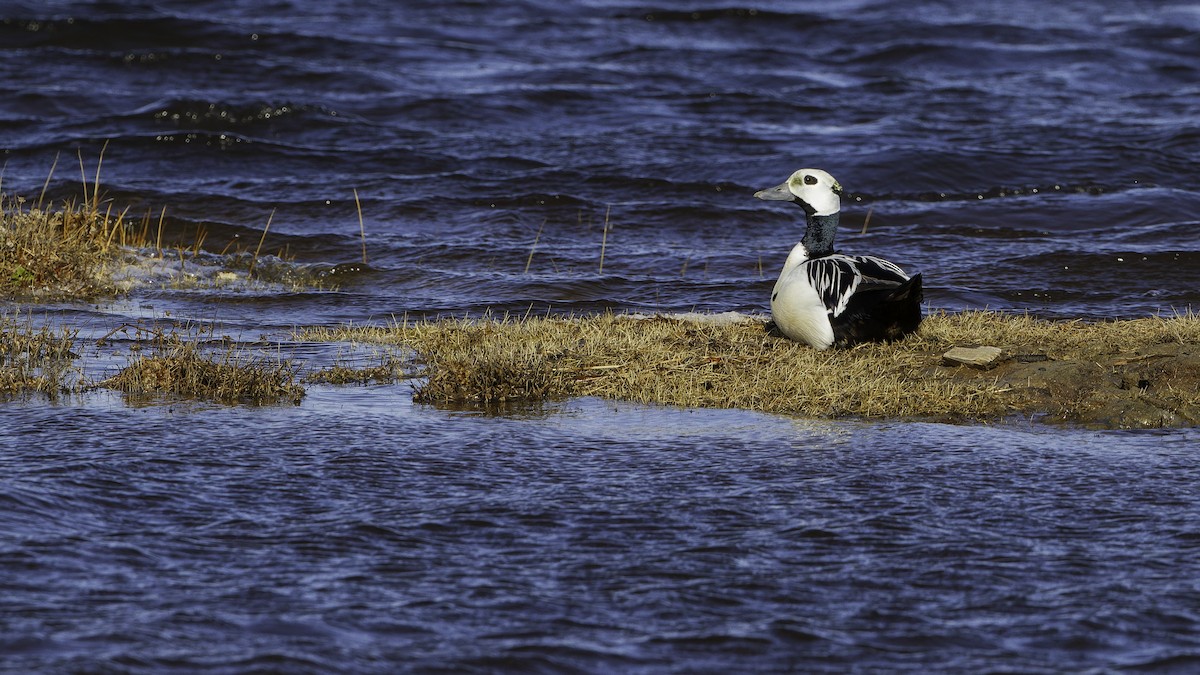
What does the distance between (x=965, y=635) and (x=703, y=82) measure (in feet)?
61.7

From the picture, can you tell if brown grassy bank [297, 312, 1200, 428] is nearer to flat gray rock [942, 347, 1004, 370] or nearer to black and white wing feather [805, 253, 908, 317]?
flat gray rock [942, 347, 1004, 370]

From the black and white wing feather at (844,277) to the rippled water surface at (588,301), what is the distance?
1.34 meters

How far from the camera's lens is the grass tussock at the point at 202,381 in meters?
7.46

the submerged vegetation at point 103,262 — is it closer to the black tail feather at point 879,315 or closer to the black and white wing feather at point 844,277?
the black and white wing feather at point 844,277

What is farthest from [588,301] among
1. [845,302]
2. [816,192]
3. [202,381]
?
[202,381]

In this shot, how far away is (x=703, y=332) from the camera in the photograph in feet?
28.6

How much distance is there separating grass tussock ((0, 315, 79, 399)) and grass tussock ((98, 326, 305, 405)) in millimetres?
265

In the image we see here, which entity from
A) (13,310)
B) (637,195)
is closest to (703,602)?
(13,310)

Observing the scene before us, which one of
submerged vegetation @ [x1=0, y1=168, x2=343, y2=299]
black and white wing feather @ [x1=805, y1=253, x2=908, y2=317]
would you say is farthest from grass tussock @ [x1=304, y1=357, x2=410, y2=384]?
submerged vegetation @ [x1=0, y1=168, x2=343, y2=299]

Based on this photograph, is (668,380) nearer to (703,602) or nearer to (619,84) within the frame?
(703,602)

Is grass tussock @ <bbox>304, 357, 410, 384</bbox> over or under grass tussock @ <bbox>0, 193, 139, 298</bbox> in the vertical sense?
under

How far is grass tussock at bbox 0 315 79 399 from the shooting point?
7466 millimetres

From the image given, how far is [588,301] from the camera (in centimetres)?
1154

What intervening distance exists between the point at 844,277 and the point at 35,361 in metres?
4.44
